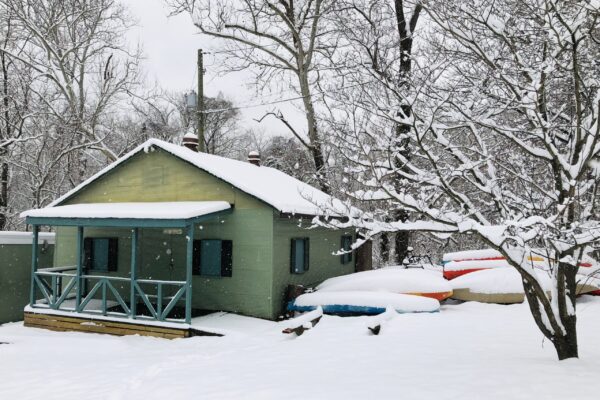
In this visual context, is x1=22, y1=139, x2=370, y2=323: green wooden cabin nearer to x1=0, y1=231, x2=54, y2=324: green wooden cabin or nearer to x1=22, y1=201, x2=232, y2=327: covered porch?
x1=22, y1=201, x2=232, y2=327: covered porch

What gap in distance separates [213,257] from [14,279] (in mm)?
6350

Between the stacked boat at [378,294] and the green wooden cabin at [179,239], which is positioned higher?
the green wooden cabin at [179,239]

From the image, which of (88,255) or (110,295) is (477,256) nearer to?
(110,295)

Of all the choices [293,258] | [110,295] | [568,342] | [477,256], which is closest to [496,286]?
[477,256]

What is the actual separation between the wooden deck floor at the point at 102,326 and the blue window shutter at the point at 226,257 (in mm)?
1978

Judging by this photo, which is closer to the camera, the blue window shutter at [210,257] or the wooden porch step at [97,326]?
the wooden porch step at [97,326]

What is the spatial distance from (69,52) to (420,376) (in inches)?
835

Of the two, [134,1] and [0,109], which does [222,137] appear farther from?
[0,109]

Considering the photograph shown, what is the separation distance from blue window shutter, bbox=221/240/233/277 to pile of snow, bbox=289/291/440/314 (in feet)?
5.98

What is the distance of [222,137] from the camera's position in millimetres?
39594

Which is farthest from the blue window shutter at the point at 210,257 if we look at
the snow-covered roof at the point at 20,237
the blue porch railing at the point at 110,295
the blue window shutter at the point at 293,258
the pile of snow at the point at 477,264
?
the pile of snow at the point at 477,264

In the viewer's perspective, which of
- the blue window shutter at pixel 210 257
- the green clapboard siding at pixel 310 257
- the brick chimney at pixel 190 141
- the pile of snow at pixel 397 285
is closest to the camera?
the green clapboard siding at pixel 310 257

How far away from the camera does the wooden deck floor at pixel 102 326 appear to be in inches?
450

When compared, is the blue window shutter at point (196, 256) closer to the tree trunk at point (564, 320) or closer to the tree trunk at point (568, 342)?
the tree trunk at point (564, 320)
